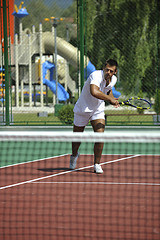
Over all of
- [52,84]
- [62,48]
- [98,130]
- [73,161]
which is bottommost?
[73,161]

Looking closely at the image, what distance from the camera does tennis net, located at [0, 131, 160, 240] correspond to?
180 inches

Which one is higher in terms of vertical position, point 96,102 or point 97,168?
point 96,102

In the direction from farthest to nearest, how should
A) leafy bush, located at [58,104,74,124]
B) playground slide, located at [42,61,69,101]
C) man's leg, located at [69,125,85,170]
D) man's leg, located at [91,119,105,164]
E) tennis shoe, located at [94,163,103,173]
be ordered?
playground slide, located at [42,61,69,101]
leafy bush, located at [58,104,74,124]
man's leg, located at [69,125,85,170]
tennis shoe, located at [94,163,103,173]
man's leg, located at [91,119,105,164]

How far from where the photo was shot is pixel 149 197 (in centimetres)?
602

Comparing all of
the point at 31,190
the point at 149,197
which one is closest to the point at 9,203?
the point at 31,190

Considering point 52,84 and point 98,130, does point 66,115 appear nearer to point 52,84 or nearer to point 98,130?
point 98,130

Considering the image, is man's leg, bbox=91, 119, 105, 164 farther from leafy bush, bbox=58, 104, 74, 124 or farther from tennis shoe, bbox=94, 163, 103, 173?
leafy bush, bbox=58, 104, 74, 124

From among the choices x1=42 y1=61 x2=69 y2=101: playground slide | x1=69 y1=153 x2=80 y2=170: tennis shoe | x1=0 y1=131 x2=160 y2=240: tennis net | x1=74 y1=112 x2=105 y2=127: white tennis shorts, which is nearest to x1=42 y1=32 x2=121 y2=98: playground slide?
x1=42 y1=61 x2=69 y2=101: playground slide

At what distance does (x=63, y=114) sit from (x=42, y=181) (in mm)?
8939

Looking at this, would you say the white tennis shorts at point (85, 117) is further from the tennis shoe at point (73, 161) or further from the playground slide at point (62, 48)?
the playground slide at point (62, 48)

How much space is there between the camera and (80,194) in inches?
242

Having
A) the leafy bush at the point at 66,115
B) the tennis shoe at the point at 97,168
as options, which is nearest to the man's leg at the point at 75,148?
the tennis shoe at the point at 97,168

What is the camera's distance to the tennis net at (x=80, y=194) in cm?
458

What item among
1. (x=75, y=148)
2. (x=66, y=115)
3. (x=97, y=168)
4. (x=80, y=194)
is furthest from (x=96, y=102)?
(x=66, y=115)
